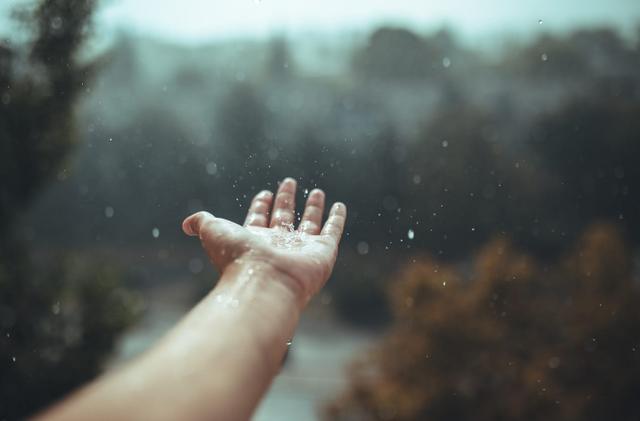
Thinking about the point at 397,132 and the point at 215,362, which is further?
the point at 397,132

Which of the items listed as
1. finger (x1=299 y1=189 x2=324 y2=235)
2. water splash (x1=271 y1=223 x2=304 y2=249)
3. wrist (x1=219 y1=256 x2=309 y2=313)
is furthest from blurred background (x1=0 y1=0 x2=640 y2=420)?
wrist (x1=219 y1=256 x2=309 y2=313)

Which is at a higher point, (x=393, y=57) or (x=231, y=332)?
(x=393, y=57)

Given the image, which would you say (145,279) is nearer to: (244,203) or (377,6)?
(377,6)

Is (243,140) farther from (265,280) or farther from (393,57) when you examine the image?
(393,57)

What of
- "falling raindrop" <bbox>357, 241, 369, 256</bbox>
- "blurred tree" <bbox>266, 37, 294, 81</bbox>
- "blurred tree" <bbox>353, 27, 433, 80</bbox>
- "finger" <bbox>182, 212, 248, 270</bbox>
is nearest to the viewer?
"finger" <bbox>182, 212, 248, 270</bbox>

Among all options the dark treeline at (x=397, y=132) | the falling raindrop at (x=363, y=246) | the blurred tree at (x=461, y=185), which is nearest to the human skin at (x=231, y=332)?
the falling raindrop at (x=363, y=246)

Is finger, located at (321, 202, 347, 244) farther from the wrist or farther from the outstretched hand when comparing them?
the wrist

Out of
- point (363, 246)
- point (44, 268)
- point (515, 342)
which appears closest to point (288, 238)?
point (363, 246)
